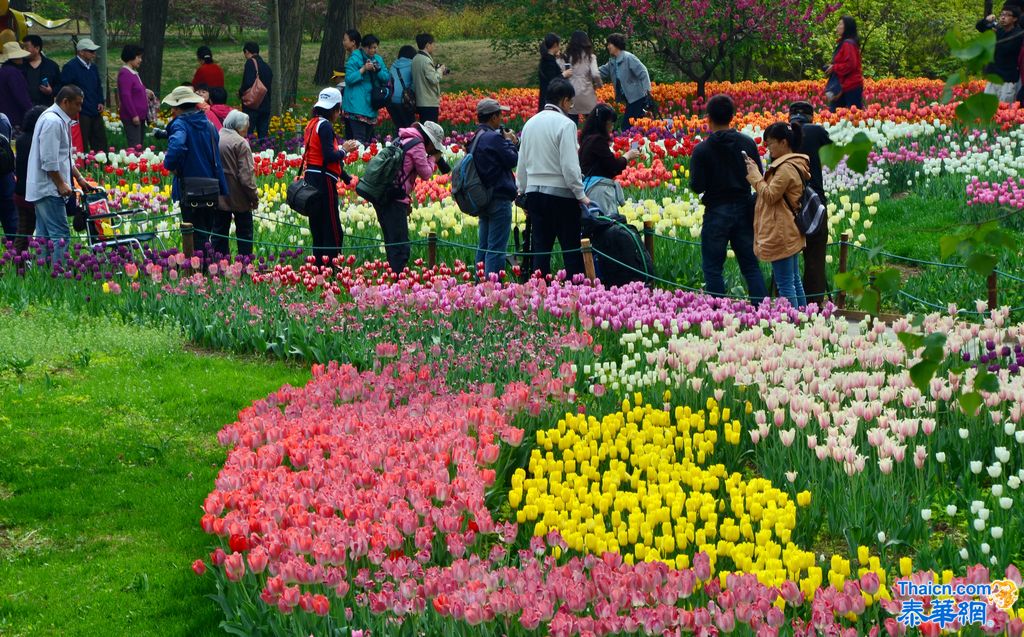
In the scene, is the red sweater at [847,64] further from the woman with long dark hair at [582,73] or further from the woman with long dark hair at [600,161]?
the woman with long dark hair at [600,161]

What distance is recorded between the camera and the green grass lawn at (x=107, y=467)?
20.5 ft

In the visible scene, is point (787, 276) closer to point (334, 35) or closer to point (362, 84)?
point (362, 84)

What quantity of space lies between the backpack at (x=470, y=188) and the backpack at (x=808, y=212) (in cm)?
270

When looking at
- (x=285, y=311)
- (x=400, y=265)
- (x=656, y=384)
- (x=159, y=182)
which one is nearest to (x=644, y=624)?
(x=656, y=384)

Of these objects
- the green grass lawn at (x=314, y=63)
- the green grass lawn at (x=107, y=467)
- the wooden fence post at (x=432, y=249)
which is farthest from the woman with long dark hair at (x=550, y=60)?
the green grass lawn at (x=314, y=63)

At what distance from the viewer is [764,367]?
323 inches

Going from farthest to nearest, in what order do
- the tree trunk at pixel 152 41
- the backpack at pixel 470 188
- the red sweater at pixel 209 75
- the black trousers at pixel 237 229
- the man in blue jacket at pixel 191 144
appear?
the tree trunk at pixel 152 41 → the red sweater at pixel 209 75 → the black trousers at pixel 237 229 → the man in blue jacket at pixel 191 144 → the backpack at pixel 470 188

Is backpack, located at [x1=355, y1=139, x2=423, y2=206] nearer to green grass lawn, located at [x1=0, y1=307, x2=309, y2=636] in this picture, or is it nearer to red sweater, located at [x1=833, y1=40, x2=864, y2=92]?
green grass lawn, located at [x1=0, y1=307, x2=309, y2=636]

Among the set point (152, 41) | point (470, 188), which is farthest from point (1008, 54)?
point (152, 41)

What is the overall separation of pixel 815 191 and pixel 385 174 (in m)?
3.68

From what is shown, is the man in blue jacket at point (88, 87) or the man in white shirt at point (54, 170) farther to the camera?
the man in blue jacket at point (88, 87)

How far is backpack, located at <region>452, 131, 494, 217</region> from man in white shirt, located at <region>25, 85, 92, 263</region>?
3.54 metres

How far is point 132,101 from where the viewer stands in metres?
20.4

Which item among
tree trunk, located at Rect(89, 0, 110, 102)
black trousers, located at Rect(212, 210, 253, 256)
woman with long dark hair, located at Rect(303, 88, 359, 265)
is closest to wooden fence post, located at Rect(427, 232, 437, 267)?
woman with long dark hair, located at Rect(303, 88, 359, 265)
